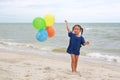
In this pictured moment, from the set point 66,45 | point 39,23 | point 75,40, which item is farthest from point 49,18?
point 66,45

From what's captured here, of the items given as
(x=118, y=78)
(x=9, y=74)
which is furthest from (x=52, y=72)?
(x=118, y=78)

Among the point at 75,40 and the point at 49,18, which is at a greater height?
the point at 49,18

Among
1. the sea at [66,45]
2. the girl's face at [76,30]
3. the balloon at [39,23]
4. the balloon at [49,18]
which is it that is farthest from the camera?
the sea at [66,45]

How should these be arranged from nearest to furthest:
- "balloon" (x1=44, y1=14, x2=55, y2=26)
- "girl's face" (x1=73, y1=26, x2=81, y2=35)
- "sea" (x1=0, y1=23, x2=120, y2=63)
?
"girl's face" (x1=73, y1=26, x2=81, y2=35), "balloon" (x1=44, y1=14, x2=55, y2=26), "sea" (x1=0, y1=23, x2=120, y2=63)

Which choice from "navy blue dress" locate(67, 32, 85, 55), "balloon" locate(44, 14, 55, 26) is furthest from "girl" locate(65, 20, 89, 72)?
"balloon" locate(44, 14, 55, 26)

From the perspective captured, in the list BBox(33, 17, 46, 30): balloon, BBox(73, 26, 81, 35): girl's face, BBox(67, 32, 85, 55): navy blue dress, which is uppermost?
BBox(33, 17, 46, 30): balloon

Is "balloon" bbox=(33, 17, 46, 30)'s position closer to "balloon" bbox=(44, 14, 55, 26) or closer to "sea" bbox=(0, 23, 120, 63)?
"balloon" bbox=(44, 14, 55, 26)

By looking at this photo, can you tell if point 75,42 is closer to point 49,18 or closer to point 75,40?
point 75,40

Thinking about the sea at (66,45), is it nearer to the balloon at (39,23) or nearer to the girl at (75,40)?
the girl at (75,40)

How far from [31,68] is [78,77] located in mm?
1771

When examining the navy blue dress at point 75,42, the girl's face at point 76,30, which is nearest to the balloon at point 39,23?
the navy blue dress at point 75,42

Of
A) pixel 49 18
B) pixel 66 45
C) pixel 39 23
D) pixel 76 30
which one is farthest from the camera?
pixel 66 45

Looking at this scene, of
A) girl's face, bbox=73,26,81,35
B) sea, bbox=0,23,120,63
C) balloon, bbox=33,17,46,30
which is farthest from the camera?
sea, bbox=0,23,120,63

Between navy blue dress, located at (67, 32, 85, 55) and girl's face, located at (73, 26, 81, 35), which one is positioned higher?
girl's face, located at (73, 26, 81, 35)
